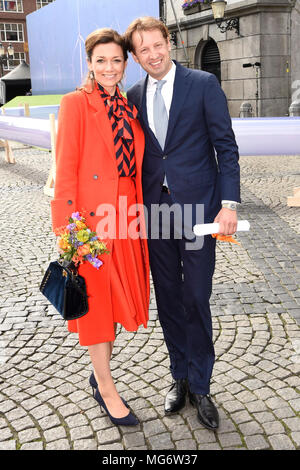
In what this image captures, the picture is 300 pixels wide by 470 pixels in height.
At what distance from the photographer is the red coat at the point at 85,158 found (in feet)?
8.21

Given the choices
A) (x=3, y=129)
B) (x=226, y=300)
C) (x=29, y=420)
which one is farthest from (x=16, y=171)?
(x=29, y=420)

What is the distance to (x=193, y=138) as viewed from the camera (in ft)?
8.42

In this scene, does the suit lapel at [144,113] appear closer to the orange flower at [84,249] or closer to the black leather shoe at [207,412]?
the orange flower at [84,249]

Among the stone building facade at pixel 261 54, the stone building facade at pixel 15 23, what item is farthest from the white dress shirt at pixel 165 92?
the stone building facade at pixel 15 23

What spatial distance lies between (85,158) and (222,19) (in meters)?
16.7

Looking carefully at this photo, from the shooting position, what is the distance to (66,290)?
2473mm

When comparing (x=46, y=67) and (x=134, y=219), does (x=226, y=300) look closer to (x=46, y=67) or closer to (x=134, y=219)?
(x=134, y=219)

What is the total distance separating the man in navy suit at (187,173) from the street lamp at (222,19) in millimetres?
15221

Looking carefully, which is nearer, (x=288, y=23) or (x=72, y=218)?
(x=72, y=218)

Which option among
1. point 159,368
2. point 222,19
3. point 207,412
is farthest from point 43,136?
point 222,19

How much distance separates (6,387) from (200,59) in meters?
19.5

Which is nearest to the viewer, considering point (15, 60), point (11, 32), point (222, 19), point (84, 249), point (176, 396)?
point (84, 249)

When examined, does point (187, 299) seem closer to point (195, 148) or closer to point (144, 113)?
point (195, 148)

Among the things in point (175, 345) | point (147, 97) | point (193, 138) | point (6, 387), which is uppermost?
point (147, 97)
